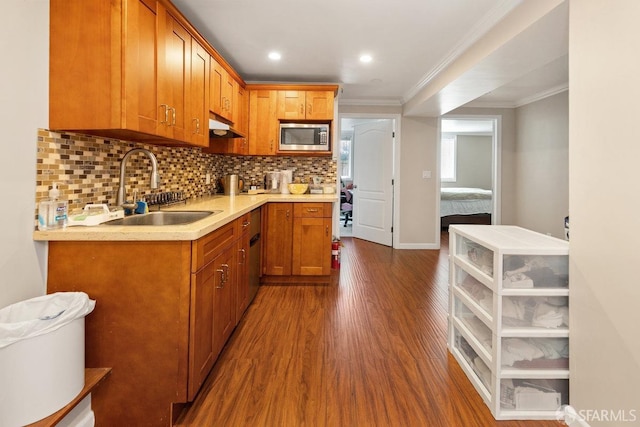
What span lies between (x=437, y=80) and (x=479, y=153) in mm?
6373

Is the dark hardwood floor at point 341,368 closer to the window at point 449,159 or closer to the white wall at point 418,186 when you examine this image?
the white wall at point 418,186

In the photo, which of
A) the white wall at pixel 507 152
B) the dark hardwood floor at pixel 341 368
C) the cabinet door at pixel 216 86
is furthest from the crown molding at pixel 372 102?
the dark hardwood floor at pixel 341 368

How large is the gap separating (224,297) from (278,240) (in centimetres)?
144

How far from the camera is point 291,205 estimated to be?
3.35m

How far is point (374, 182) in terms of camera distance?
5699 millimetres

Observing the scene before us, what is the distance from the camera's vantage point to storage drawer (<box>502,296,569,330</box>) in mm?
1540

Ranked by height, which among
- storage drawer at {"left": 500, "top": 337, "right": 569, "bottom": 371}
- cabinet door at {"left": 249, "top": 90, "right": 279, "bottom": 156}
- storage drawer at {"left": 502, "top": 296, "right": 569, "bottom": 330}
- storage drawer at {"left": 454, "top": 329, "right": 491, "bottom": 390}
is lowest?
storage drawer at {"left": 454, "top": 329, "right": 491, "bottom": 390}

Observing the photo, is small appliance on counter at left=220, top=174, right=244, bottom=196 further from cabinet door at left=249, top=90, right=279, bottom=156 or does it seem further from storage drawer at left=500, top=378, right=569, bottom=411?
storage drawer at left=500, top=378, right=569, bottom=411

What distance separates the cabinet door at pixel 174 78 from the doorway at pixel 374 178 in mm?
3301

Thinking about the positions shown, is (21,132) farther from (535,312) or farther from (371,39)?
(371,39)

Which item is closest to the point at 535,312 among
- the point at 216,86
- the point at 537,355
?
the point at 537,355

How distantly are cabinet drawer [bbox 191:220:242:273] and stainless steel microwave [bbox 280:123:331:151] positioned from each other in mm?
1924

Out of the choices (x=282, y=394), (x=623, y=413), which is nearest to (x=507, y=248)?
(x=623, y=413)

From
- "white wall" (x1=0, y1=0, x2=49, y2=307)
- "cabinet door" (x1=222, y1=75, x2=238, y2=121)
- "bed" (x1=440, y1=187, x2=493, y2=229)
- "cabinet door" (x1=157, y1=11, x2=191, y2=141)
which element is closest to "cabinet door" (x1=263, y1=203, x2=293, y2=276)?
"cabinet door" (x1=222, y1=75, x2=238, y2=121)
